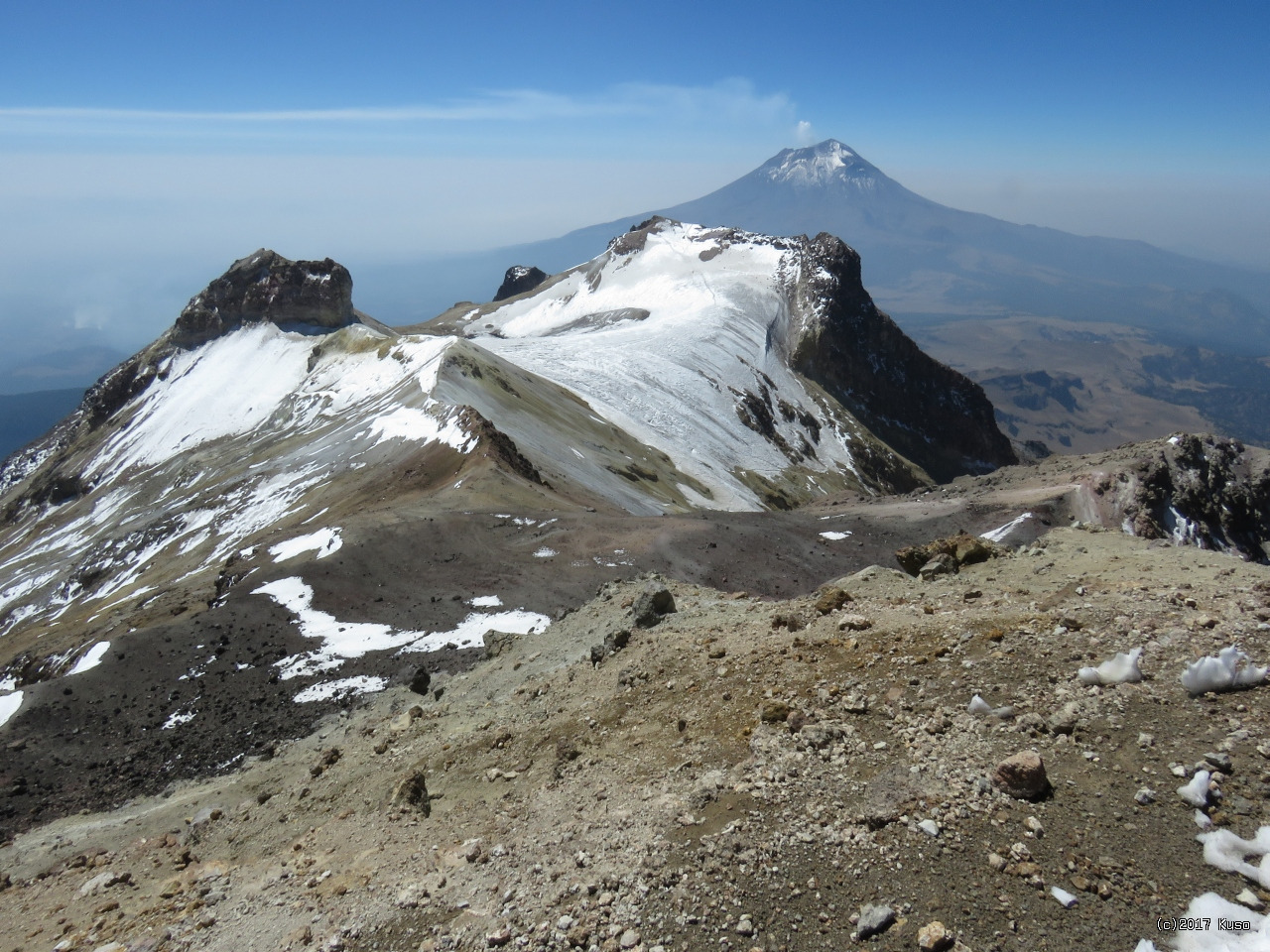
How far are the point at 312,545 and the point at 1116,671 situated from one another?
2706cm

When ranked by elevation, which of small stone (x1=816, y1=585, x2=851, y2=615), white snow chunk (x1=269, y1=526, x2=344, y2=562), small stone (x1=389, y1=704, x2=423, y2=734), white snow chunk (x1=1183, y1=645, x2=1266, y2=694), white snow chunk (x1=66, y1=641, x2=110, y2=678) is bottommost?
white snow chunk (x1=66, y1=641, x2=110, y2=678)

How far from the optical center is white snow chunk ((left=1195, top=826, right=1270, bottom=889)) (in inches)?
230

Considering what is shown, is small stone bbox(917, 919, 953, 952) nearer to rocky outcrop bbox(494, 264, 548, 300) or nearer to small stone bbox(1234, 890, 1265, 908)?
small stone bbox(1234, 890, 1265, 908)

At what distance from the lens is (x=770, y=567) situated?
2956 cm

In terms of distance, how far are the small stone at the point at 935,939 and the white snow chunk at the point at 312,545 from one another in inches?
985

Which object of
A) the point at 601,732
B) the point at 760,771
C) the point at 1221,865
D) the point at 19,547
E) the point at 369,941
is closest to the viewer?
the point at 1221,865

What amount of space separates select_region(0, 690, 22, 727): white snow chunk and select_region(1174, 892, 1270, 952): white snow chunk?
23.3 m

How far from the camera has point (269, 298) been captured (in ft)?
285

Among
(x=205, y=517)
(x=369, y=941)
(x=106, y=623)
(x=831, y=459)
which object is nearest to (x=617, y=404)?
(x=831, y=459)

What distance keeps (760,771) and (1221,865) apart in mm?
4213

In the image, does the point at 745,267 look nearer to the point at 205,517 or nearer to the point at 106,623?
the point at 205,517

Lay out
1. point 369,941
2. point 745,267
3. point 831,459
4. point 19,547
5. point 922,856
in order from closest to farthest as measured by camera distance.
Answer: point 922,856 < point 369,941 < point 19,547 < point 831,459 < point 745,267

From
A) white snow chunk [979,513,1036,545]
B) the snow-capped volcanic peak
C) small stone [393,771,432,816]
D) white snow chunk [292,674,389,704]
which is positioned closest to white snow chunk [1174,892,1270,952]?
small stone [393,771,432,816]

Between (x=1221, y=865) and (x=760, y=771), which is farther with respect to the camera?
(x=760, y=771)
